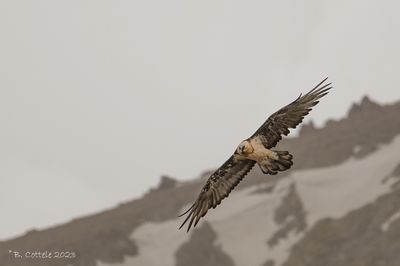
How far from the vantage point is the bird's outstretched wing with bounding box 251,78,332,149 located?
53.5ft

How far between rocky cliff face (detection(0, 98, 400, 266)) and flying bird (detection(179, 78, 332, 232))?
1725 inches

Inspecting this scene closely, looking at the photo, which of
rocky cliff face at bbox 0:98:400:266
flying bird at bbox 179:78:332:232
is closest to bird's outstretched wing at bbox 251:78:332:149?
flying bird at bbox 179:78:332:232

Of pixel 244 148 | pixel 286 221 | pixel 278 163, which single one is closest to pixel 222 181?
pixel 244 148

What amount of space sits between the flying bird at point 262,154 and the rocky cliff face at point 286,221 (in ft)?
144

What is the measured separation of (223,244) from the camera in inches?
2901

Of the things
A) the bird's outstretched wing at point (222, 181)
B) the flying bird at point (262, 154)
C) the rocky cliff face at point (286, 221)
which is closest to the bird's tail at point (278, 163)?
the flying bird at point (262, 154)

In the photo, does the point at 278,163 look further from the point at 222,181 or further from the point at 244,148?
the point at 222,181

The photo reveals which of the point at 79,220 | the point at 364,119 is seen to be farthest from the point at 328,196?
the point at 79,220

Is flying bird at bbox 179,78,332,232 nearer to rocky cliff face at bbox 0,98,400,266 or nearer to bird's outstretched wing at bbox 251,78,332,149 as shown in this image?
bird's outstretched wing at bbox 251,78,332,149

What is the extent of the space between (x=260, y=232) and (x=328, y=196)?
787 centimetres

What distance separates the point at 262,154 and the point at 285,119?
1286mm

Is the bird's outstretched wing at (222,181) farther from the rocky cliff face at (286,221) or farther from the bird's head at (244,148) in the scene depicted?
the rocky cliff face at (286,221)

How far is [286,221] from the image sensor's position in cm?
7281

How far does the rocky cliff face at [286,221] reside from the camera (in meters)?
66.4
